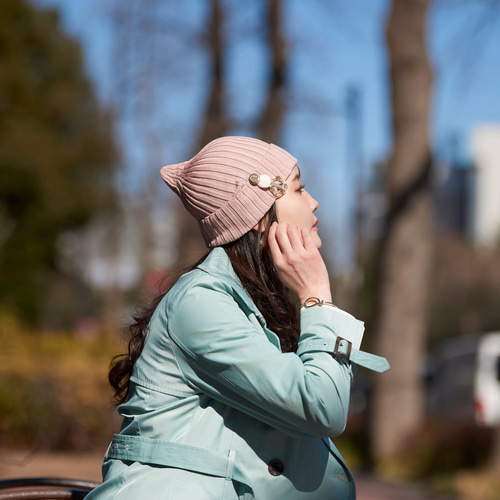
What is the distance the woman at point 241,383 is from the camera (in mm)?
1665

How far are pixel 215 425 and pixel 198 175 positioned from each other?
0.72 m

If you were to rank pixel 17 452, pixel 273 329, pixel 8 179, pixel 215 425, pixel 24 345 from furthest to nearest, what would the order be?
pixel 8 179 < pixel 24 345 < pixel 17 452 < pixel 273 329 < pixel 215 425

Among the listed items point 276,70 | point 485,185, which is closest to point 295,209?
point 276,70

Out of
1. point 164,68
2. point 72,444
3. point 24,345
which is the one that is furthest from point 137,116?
point 72,444

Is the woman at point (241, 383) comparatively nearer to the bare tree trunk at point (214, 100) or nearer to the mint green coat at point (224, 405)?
the mint green coat at point (224, 405)

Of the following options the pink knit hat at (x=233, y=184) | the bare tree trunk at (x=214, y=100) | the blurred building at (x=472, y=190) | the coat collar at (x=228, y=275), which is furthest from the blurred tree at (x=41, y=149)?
the blurred building at (x=472, y=190)

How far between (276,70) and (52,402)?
8.03 meters

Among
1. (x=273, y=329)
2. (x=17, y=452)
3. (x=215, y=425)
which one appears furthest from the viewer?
(x=17, y=452)

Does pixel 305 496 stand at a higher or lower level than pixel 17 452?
higher

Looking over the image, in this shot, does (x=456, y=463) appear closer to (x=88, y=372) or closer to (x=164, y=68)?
(x=88, y=372)

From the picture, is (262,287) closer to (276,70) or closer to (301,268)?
(301,268)

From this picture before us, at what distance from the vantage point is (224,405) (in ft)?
5.80

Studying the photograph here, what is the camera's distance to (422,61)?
9.91m

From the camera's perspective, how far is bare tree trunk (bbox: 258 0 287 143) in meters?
14.0
